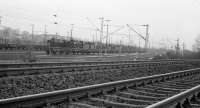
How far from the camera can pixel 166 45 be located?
12638 centimetres

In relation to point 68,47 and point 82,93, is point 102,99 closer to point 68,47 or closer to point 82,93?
point 82,93

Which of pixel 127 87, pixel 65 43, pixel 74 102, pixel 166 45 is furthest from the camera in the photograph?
pixel 166 45

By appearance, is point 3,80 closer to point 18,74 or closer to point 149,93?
point 18,74

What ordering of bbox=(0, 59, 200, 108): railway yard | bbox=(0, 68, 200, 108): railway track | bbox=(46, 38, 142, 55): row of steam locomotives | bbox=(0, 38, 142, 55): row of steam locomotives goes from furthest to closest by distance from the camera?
bbox=(46, 38, 142, 55): row of steam locomotives, bbox=(0, 38, 142, 55): row of steam locomotives, bbox=(0, 59, 200, 108): railway yard, bbox=(0, 68, 200, 108): railway track

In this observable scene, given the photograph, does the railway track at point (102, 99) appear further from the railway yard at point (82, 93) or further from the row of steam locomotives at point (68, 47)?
the row of steam locomotives at point (68, 47)

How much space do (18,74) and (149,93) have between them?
6.67 metres

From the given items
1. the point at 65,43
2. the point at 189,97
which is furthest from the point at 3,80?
the point at 65,43

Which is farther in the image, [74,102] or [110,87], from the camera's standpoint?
[110,87]

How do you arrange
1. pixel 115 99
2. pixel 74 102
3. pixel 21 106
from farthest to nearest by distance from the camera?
pixel 115 99
pixel 74 102
pixel 21 106

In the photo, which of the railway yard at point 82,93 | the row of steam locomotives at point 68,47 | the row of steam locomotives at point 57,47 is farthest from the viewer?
the row of steam locomotives at point 68,47

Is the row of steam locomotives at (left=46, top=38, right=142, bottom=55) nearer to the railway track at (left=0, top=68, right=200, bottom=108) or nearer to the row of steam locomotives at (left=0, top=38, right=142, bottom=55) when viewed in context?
the row of steam locomotives at (left=0, top=38, right=142, bottom=55)

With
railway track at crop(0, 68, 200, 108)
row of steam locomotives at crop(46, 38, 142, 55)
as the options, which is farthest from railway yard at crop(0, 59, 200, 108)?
row of steam locomotives at crop(46, 38, 142, 55)

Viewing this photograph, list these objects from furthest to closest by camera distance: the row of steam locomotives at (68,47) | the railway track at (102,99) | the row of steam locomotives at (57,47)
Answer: the row of steam locomotives at (68,47) → the row of steam locomotives at (57,47) → the railway track at (102,99)

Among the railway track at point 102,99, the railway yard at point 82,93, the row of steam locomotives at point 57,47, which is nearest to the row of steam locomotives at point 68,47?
the row of steam locomotives at point 57,47
